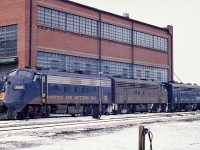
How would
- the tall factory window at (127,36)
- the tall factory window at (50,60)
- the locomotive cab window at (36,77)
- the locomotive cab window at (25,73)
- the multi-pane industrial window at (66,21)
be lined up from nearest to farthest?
the locomotive cab window at (25,73) < the locomotive cab window at (36,77) < the tall factory window at (50,60) < the multi-pane industrial window at (66,21) < the tall factory window at (127,36)

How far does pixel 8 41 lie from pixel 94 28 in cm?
1220

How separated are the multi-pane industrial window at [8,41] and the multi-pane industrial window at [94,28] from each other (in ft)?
10.5

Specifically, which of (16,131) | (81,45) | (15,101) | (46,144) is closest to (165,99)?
(81,45)

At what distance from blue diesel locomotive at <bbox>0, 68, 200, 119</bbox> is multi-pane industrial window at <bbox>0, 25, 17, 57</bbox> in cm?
1047

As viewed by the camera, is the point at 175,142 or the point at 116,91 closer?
the point at 175,142

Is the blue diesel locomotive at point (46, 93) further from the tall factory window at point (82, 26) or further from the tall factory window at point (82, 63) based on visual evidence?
the tall factory window at point (82, 26)

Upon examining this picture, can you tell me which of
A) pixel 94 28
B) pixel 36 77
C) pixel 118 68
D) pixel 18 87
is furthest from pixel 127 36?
pixel 18 87

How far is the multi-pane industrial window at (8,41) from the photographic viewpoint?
3769 cm

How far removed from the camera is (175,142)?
1484 cm

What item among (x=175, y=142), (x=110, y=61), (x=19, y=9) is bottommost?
(x=175, y=142)

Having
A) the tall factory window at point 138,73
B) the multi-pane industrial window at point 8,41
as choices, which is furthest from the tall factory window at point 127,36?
the multi-pane industrial window at point 8,41

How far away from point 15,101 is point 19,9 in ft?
52.2

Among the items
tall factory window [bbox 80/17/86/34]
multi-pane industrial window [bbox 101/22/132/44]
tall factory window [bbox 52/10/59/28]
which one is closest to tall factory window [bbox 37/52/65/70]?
tall factory window [bbox 52/10/59/28]

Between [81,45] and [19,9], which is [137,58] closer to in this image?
[81,45]
